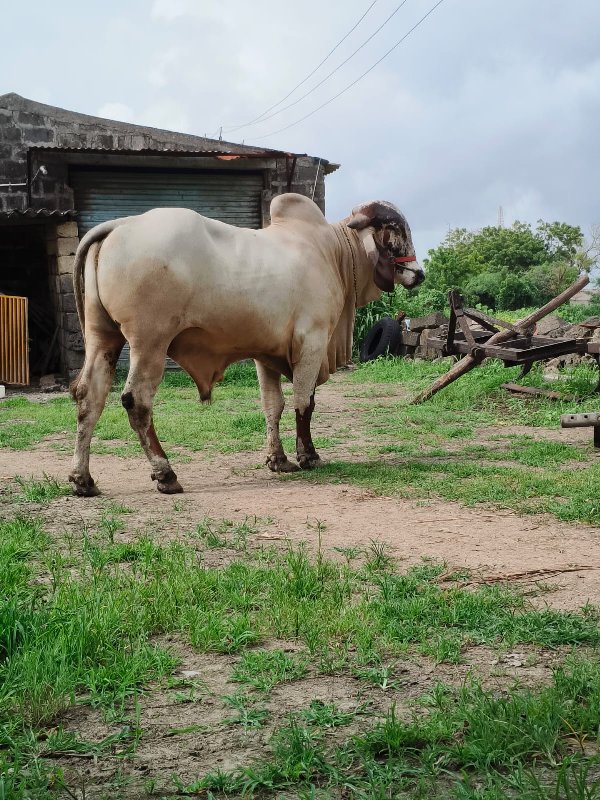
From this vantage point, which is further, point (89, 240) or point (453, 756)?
point (89, 240)

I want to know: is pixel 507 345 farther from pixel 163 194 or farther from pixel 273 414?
pixel 163 194

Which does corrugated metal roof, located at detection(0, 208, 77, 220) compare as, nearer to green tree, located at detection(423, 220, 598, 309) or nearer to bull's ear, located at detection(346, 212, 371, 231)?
bull's ear, located at detection(346, 212, 371, 231)

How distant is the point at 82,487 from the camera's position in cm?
627

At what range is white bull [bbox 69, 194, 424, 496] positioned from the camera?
632cm

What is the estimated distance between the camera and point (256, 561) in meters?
4.51

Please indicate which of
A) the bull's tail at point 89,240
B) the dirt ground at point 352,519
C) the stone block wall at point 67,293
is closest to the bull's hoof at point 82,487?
the dirt ground at point 352,519

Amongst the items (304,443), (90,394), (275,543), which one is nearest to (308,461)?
(304,443)

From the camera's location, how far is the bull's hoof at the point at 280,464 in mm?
7344

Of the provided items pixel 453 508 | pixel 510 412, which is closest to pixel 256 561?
pixel 453 508

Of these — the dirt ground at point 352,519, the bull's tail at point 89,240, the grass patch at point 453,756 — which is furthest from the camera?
the bull's tail at point 89,240

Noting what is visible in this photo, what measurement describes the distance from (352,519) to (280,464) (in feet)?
6.34

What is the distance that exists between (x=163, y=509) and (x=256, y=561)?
4.88 ft

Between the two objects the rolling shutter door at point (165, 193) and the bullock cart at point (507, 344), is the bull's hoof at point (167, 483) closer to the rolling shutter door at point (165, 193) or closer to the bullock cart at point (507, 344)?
the bullock cart at point (507, 344)

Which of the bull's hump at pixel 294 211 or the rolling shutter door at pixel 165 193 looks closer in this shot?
the bull's hump at pixel 294 211
